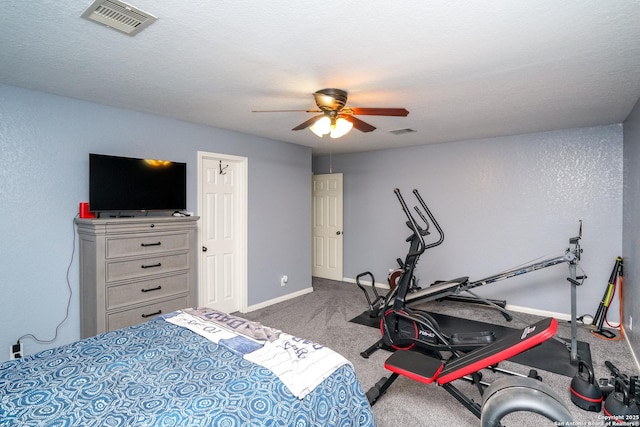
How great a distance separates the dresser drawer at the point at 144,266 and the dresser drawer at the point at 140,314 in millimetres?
311

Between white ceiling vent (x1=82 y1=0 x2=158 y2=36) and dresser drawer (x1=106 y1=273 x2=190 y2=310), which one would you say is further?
dresser drawer (x1=106 y1=273 x2=190 y2=310)

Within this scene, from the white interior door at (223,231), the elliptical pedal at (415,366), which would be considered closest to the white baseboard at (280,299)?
the white interior door at (223,231)

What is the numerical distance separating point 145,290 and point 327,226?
4005mm

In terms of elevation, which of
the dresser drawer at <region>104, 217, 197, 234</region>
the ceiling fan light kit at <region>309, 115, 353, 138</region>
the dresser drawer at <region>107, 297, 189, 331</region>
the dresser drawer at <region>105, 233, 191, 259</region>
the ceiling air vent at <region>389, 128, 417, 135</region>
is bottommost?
the dresser drawer at <region>107, 297, 189, 331</region>

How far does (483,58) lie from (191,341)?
2570 millimetres

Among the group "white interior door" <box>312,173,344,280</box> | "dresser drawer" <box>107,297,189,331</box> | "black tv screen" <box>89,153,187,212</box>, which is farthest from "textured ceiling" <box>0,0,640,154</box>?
"white interior door" <box>312,173,344,280</box>

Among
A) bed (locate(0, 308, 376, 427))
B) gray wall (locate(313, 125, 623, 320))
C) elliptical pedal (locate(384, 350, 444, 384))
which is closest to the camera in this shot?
bed (locate(0, 308, 376, 427))

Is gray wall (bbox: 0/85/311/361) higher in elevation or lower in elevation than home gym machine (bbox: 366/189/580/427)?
higher

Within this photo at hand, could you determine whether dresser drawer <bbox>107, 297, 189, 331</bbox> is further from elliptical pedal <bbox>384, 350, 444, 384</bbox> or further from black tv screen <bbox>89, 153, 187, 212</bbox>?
elliptical pedal <bbox>384, 350, 444, 384</bbox>

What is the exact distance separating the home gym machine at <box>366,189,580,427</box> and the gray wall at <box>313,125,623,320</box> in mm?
1548

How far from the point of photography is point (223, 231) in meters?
4.47

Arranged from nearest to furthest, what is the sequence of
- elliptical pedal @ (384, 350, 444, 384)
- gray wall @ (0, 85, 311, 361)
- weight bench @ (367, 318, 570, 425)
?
weight bench @ (367, 318, 570, 425), elliptical pedal @ (384, 350, 444, 384), gray wall @ (0, 85, 311, 361)

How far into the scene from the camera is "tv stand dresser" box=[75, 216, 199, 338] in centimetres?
286

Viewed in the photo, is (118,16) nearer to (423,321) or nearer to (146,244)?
(146,244)
